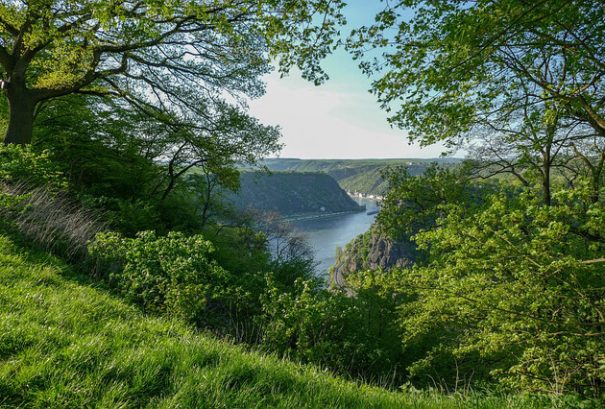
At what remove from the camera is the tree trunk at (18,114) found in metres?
10.3

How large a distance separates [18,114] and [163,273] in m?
8.55

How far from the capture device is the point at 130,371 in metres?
2.68

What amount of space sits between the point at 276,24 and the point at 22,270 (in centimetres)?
572

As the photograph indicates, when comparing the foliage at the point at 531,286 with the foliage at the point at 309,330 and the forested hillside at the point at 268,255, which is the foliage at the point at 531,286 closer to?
the forested hillside at the point at 268,255

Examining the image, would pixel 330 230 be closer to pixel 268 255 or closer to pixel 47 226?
pixel 268 255

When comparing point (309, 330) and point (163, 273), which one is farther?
point (309, 330)

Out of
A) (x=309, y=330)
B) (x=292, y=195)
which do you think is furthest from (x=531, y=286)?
(x=292, y=195)

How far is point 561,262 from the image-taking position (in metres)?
4.36

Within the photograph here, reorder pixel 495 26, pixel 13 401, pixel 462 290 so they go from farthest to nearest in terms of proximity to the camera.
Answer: pixel 462 290
pixel 495 26
pixel 13 401

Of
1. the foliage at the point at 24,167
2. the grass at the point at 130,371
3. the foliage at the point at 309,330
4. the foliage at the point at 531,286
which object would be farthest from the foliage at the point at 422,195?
the foliage at the point at 24,167

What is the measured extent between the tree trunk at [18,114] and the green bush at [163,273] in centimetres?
659

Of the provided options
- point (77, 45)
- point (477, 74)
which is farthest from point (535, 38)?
point (77, 45)

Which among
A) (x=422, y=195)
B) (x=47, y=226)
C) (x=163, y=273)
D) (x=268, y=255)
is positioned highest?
(x=422, y=195)

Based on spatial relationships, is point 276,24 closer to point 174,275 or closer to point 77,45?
point 174,275
